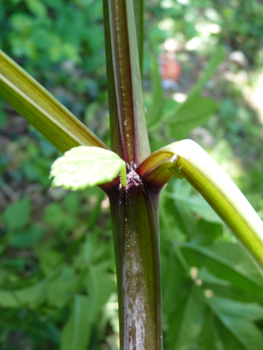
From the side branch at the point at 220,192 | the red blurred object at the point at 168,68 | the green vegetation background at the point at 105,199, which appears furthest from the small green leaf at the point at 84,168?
the red blurred object at the point at 168,68

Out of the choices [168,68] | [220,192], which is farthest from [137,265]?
[168,68]

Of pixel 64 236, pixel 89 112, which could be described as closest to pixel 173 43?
pixel 89 112

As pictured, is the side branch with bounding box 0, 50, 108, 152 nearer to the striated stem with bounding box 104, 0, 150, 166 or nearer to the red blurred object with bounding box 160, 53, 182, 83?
the striated stem with bounding box 104, 0, 150, 166

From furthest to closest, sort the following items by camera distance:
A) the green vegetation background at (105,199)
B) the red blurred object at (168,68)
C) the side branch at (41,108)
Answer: the red blurred object at (168,68), the green vegetation background at (105,199), the side branch at (41,108)

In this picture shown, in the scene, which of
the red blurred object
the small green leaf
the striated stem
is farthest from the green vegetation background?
the small green leaf

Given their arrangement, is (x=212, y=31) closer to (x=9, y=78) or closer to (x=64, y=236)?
(x=64, y=236)

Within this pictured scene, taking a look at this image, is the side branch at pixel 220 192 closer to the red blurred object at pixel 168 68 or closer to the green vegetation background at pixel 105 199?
the green vegetation background at pixel 105 199
